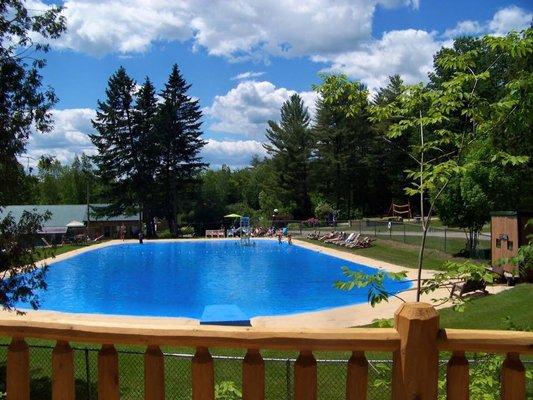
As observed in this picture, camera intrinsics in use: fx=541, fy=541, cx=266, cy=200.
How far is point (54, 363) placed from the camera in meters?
2.40

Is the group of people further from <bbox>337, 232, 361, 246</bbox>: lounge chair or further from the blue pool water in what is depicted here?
the blue pool water

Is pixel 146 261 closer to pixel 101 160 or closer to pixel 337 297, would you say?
pixel 337 297

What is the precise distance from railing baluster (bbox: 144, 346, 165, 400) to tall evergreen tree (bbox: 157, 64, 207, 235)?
5083 centimetres

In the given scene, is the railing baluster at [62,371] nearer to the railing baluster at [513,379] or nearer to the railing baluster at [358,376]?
the railing baluster at [358,376]

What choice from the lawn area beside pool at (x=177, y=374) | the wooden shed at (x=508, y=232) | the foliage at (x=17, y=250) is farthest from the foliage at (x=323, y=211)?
the foliage at (x=17, y=250)

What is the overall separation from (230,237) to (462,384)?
45751 mm

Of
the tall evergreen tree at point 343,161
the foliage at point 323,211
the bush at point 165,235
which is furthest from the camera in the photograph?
the tall evergreen tree at point 343,161

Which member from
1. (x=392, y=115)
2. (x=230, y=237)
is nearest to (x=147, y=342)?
(x=392, y=115)

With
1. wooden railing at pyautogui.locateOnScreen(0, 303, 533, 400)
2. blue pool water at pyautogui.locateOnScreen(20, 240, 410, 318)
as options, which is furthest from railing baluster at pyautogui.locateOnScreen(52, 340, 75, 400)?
blue pool water at pyautogui.locateOnScreen(20, 240, 410, 318)

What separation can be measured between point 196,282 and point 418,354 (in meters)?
23.4

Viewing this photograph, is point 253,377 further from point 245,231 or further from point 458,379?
point 245,231

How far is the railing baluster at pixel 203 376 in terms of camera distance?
228 centimetres

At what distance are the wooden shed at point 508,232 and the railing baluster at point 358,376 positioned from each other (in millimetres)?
15434

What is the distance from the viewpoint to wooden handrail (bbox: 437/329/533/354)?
2162mm
